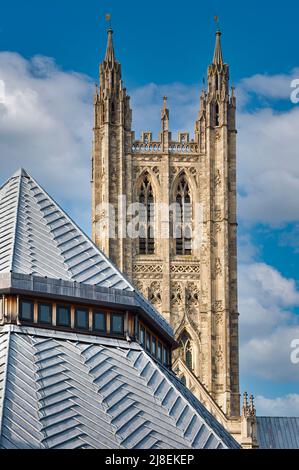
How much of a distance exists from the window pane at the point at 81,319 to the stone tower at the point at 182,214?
55.1 metres

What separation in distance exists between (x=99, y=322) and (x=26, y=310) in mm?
2527

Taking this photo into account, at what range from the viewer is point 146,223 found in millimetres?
106812

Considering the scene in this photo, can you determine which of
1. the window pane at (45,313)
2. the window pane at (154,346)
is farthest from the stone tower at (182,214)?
the window pane at (45,313)

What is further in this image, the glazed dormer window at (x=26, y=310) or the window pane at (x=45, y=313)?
the window pane at (x=45, y=313)

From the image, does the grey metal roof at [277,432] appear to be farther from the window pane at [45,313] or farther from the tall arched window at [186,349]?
the window pane at [45,313]

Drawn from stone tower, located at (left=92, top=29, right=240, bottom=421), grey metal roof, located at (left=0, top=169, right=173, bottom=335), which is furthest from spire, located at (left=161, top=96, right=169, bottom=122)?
grey metal roof, located at (left=0, top=169, right=173, bottom=335)

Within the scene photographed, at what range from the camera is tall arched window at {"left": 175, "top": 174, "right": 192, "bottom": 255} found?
350 ft

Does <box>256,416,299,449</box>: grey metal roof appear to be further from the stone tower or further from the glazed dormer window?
the glazed dormer window

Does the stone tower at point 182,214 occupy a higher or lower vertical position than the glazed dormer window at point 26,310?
higher

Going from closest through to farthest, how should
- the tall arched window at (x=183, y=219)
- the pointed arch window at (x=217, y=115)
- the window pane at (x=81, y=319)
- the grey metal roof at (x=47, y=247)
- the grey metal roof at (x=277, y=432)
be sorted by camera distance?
the window pane at (x=81, y=319), the grey metal roof at (x=47, y=247), the grey metal roof at (x=277, y=432), the tall arched window at (x=183, y=219), the pointed arch window at (x=217, y=115)

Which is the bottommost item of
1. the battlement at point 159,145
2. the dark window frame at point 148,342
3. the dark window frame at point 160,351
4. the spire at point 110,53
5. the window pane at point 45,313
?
the dark window frame at point 160,351

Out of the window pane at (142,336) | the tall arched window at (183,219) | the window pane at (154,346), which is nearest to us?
the window pane at (142,336)

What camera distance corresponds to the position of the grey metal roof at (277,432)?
10031 centimetres

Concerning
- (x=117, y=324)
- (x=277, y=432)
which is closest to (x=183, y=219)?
(x=277, y=432)
